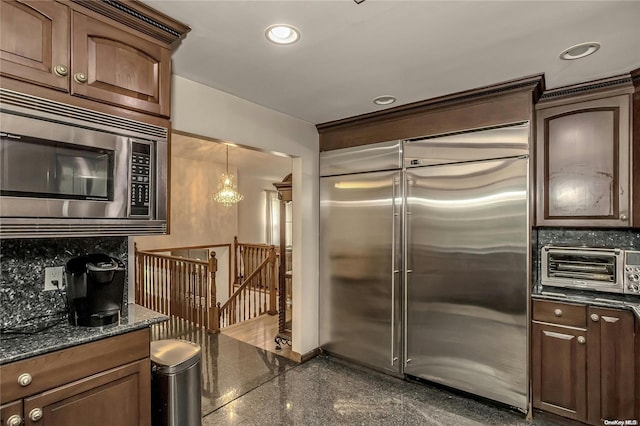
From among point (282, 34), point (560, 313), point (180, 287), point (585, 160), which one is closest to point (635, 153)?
point (585, 160)

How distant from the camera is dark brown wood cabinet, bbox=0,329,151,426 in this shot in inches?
49.8

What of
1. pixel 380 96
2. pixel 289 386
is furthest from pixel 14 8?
pixel 289 386

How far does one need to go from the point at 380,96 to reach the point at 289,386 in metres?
2.68

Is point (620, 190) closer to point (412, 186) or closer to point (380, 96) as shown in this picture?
point (412, 186)

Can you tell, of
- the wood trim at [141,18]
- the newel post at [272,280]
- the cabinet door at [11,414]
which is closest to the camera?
the cabinet door at [11,414]

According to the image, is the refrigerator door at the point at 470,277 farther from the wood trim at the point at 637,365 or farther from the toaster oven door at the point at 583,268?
the wood trim at the point at 637,365

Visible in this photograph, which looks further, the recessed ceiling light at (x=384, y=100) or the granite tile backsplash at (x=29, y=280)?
the recessed ceiling light at (x=384, y=100)

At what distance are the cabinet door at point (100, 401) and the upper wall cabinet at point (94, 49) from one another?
1.25m

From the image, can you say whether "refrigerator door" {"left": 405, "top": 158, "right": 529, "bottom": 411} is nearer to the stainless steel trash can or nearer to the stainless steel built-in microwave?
the stainless steel trash can

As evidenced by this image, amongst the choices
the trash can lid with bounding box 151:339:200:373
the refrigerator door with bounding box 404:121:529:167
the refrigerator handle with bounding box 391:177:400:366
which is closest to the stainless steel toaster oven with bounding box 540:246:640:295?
the refrigerator door with bounding box 404:121:529:167

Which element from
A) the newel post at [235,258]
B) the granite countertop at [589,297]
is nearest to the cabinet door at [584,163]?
the granite countertop at [589,297]

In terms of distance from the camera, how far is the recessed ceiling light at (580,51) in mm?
1928

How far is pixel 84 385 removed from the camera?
1.44 metres

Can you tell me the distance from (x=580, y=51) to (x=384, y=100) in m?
1.34
